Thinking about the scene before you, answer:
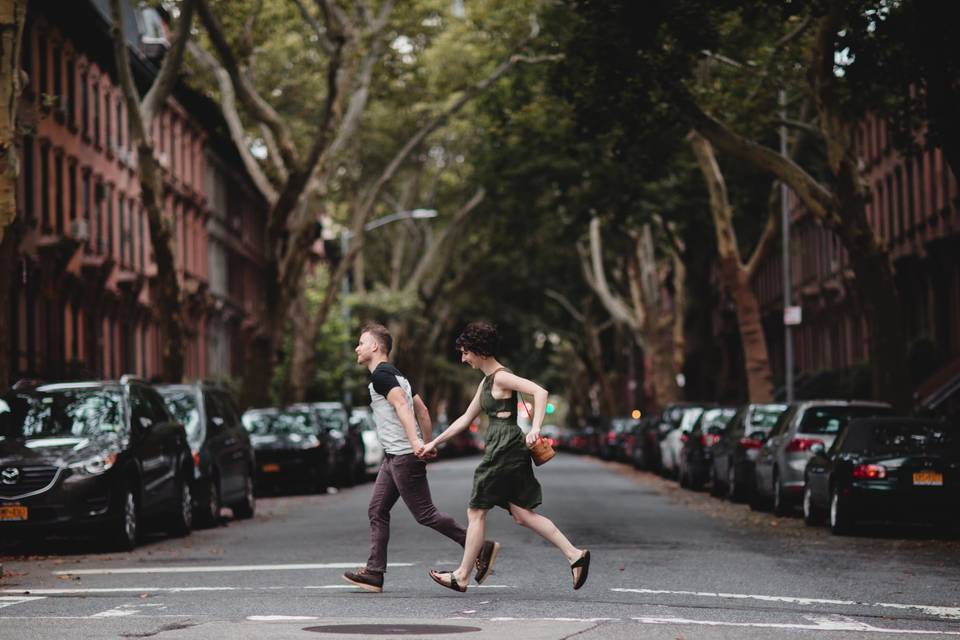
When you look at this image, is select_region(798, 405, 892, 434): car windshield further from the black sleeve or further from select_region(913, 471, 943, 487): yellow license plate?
the black sleeve

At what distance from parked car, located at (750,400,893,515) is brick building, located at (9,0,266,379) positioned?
476 inches

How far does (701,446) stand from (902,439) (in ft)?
42.5

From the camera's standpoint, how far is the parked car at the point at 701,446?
32.3 metres

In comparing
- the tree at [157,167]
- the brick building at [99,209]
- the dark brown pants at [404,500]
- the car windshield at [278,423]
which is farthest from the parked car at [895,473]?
the car windshield at [278,423]

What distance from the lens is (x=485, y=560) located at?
41.0 feet

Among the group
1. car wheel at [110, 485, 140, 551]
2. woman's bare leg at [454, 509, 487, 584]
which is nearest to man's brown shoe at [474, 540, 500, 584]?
woman's bare leg at [454, 509, 487, 584]

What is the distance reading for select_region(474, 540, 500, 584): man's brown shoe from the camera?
12.4 meters

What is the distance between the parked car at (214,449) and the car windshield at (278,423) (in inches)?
309

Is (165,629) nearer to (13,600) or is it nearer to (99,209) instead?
(13,600)

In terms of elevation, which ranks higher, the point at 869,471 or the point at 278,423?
the point at 278,423

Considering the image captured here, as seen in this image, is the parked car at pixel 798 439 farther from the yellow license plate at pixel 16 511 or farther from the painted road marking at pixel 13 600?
the painted road marking at pixel 13 600

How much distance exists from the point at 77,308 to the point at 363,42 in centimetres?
1271

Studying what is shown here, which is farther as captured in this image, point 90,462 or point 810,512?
point 810,512

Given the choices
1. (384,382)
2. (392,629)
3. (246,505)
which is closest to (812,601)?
(384,382)
